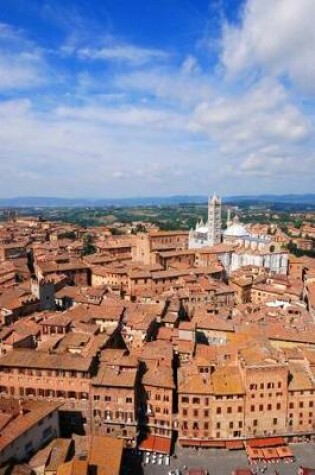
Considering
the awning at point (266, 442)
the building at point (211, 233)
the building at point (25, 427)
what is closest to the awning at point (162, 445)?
the awning at point (266, 442)

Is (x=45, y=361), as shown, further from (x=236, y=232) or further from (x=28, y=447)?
(x=236, y=232)

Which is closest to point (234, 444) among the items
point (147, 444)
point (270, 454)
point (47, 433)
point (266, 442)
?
point (266, 442)

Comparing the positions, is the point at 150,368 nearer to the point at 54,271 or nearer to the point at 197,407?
the point at 197,407

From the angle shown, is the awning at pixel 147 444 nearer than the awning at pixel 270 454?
No

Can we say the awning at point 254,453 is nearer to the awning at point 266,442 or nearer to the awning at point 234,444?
the awning at point 266,442

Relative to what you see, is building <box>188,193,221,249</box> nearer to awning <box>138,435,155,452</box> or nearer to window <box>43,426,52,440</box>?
awning <box>138,435,155,452</box>

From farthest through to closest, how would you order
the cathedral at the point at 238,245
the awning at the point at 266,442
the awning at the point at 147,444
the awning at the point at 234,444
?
the cathedral at the point at 238,245
the awning at the point at 234,444
the awning at the point at 266,442
the awning at the point at 147,444
